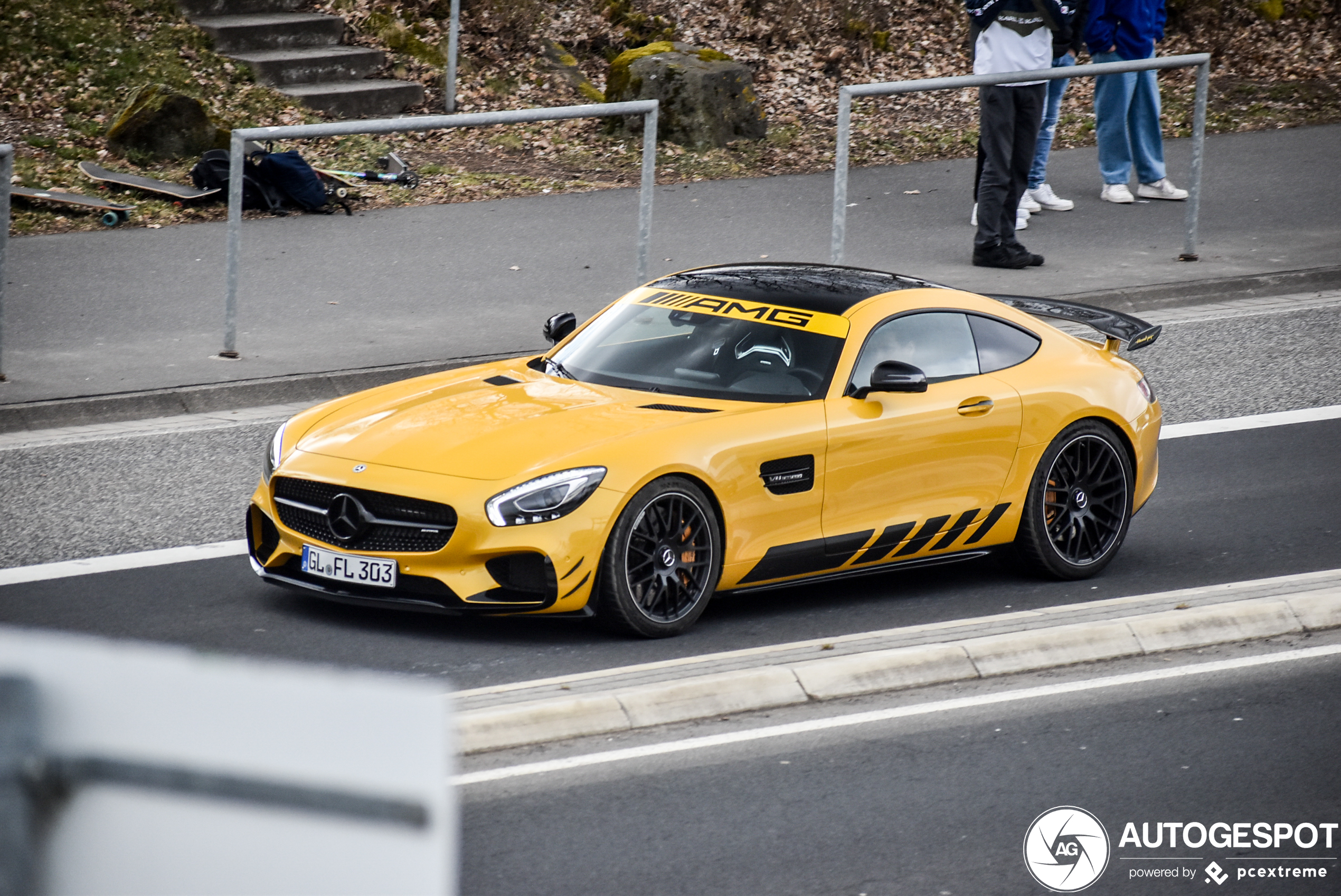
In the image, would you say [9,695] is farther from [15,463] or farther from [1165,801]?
[15,463]

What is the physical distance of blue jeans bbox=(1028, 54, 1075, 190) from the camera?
14.3m

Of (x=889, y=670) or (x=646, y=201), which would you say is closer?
(x=889, y=670)

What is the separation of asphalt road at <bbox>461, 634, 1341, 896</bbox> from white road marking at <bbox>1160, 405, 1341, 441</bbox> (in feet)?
14.4

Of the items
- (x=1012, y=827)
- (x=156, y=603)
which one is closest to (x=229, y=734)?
(x=1012, y=827)

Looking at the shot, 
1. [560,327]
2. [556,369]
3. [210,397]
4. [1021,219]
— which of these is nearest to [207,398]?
[210,397]

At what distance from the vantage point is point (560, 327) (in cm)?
862

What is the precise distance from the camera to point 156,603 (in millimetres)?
7449

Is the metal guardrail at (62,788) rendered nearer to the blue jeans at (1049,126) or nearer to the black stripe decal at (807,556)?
the black stripe decal at (807,556)

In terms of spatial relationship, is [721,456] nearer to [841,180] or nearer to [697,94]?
[841,180]

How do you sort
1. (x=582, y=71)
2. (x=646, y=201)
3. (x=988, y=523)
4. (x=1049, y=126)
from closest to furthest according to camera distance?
(x=988, y=523) < (x=646, y=201) < (x=1049, y=126) < (x=582, y=71)

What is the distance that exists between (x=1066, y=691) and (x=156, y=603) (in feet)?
12.3

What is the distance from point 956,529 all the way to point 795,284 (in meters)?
1.35

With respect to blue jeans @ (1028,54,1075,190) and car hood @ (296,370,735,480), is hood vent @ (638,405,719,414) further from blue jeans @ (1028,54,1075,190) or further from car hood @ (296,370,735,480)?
blue jeans @ (1028,54,1075,190)

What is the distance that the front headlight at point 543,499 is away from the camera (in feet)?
22.0
